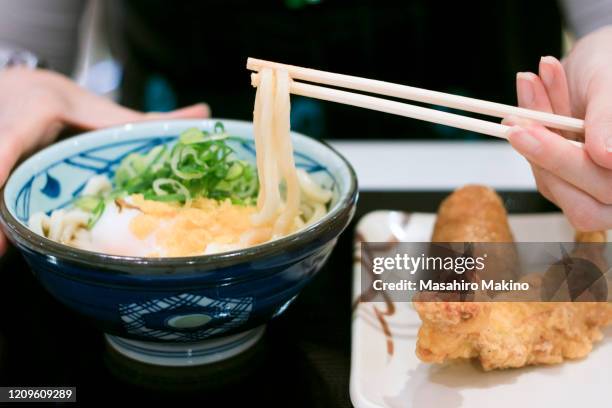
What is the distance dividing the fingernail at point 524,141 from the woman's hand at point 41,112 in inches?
35.2

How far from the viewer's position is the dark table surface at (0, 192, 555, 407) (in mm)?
1119

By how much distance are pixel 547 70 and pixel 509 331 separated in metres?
0.47

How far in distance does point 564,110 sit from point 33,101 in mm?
1142

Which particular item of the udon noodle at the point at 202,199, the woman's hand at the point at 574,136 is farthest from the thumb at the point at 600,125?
the udon noodle at the point at 202,199

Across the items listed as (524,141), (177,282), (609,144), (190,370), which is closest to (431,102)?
(524,141)

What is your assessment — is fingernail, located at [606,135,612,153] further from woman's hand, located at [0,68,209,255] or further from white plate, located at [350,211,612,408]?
woman's hand, located at [0,68,209,255]

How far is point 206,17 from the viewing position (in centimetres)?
212

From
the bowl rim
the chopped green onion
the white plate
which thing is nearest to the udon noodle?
the chopped green onion

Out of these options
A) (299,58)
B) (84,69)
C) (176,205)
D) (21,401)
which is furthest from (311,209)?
(84,69)

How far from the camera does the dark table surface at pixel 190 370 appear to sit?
1119 millimetres

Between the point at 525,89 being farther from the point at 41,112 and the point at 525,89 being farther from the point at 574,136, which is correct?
the point at 41,112

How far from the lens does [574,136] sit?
1.19 m

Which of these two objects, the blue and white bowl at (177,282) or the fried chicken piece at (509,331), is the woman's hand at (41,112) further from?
the fried chicken piece at (509,331)

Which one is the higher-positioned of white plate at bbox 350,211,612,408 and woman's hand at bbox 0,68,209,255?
woman's hand at bbox 0,68,209,255
